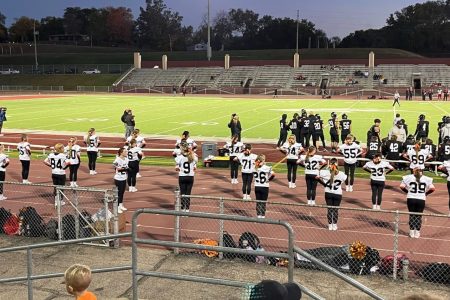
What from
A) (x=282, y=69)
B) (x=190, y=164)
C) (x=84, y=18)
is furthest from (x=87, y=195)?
(x=84, y=18)

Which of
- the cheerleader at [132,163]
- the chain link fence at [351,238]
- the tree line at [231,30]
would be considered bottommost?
the chain link fence at [351,238]

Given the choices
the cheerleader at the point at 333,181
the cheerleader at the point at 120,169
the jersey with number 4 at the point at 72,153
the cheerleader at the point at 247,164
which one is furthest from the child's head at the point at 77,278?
the jersey with number 4 at the point at 72,153

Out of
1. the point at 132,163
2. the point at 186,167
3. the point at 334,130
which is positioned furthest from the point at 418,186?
the point at 334,130

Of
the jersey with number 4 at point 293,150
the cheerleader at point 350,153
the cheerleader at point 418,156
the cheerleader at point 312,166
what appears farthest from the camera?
the jersey with number 4 at point 293,150

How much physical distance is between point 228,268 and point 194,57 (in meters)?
105

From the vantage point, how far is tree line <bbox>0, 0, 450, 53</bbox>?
121812 mm

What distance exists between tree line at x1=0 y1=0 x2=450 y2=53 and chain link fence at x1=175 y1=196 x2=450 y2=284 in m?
115

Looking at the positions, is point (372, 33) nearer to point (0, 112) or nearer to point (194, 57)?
point (194, 57)

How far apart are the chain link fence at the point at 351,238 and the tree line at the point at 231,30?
115079mm

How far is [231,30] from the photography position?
7121 inches

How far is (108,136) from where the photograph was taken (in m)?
28.6

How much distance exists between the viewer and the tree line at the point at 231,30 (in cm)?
12181

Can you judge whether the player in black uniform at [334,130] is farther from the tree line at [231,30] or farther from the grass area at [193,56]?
the tree line at [231,30]

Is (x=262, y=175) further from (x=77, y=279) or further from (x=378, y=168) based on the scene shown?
(x=77, y=279)
